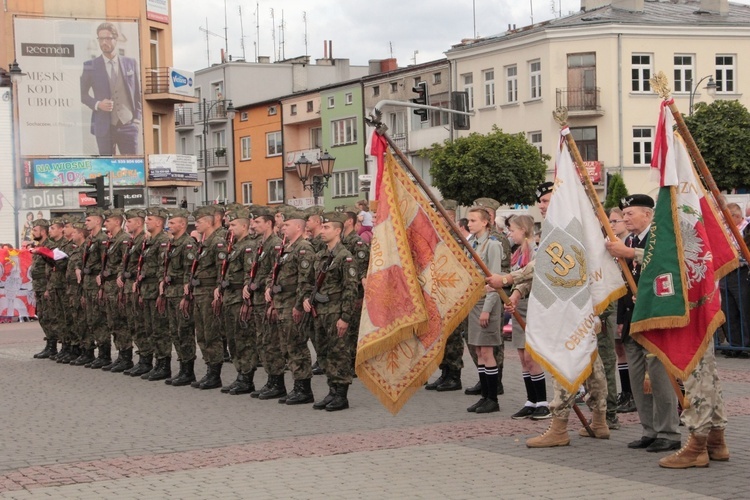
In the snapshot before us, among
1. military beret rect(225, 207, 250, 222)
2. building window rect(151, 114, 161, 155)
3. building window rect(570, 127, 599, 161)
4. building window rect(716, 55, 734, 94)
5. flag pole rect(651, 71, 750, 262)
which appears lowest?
military beret rect(225, 207, 250, 222)

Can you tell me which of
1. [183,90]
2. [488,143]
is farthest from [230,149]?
[488,143]

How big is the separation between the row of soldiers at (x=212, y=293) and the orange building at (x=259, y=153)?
53.0 m

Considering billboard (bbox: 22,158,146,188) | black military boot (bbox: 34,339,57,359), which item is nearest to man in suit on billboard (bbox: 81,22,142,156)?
billboard (bbox: 22,158,146,188)

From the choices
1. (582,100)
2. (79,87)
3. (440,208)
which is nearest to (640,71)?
(582,100)

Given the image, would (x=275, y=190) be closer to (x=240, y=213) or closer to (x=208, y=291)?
(x=208, y=291)

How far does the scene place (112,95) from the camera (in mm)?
49250

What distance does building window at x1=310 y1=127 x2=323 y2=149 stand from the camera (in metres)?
68.5

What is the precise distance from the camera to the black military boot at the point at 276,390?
1316 cm

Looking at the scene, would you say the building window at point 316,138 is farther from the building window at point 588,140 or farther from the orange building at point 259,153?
the building window at point 588,140

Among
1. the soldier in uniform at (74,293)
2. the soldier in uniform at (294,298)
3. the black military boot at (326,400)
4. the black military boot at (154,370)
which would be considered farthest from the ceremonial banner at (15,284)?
the black military boot at (326,400)

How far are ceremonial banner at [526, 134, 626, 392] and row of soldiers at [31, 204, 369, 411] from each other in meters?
3.33

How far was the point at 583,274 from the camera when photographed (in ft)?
30.6

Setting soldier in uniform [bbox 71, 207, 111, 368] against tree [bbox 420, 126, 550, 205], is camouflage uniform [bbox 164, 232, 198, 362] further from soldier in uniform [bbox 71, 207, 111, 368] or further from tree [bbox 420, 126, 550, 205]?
tree [bbox 420, 126, 550, 205]

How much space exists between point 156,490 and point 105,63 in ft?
→ 141
